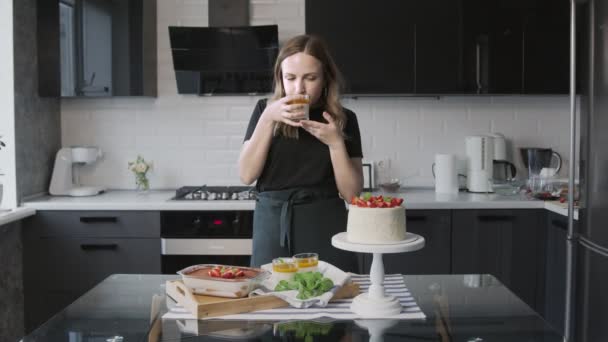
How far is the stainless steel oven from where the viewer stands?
151 inches

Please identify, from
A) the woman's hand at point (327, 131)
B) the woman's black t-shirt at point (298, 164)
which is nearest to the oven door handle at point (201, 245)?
the woman's black t-shirt at point (298, 164)

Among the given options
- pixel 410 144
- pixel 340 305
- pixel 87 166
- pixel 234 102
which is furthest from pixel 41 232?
pixel 340 305

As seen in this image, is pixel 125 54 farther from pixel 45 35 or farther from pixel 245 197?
pixel 245 197

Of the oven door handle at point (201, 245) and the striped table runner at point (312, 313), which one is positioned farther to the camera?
the oven door handle at point (201, 245)

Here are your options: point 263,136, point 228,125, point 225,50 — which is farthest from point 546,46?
point 263,136

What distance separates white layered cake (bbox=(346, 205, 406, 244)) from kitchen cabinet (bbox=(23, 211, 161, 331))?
236 cm

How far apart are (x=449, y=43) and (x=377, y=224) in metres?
2.63

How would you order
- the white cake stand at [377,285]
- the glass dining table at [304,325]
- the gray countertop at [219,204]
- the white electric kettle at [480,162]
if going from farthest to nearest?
1. the white electric kettle at [480,162]
2. the gray countertop at [219,204]
3. the white cake stand at [377,285]
4. the glass dining table at [304,325]

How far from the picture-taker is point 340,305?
1.74 m

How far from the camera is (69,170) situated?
4309 mm

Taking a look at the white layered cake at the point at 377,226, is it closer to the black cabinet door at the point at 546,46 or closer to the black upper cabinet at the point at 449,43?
the black upper cabinet at the point at 449,43

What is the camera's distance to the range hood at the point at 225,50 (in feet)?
13.3

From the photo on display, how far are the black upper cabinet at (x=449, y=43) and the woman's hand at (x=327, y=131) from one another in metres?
1.84

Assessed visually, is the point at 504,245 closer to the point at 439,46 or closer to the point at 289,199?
the point at 439,46
